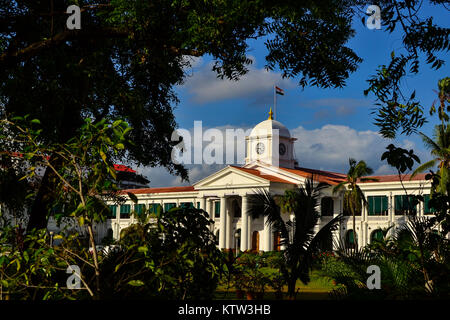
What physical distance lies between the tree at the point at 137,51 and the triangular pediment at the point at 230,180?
3801 centimetres

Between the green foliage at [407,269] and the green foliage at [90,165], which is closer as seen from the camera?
the green foliage at [90,165]

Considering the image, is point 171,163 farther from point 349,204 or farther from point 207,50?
Result: point 349,204

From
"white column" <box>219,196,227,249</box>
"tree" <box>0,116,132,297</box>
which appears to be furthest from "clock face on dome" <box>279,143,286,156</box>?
"tree" <box>0,116,132,297</box>

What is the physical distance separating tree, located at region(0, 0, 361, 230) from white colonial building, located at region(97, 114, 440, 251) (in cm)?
2975

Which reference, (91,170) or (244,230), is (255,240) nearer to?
(244,230)

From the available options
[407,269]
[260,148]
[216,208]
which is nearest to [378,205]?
[260,148]

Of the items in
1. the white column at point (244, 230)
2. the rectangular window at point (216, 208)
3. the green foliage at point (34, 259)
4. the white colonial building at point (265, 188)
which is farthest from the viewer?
the rectangular window at point (216, 208)

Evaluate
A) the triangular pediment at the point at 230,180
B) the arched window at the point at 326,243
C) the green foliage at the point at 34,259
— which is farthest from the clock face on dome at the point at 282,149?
the green foliage at the point at 34,259

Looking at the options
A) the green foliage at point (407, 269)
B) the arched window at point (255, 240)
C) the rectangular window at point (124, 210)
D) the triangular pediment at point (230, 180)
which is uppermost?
the triangular pediment at point (230, 180)

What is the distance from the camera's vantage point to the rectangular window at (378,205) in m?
42.2

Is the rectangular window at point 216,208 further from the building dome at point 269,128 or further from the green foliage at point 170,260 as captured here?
the green foliage at point 170,260

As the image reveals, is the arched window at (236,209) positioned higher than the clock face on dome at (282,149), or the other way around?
the clock face on dome at (282,149)

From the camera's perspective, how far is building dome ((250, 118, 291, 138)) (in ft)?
181
